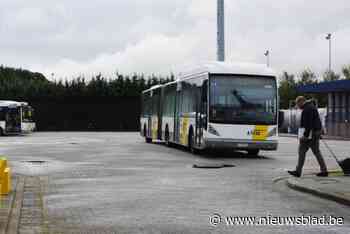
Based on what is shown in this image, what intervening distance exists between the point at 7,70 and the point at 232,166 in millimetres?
109517

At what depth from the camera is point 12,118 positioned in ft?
177

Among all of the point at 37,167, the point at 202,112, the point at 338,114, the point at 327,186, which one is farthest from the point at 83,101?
the point at 327,186

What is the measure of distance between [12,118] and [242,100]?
33640 mm

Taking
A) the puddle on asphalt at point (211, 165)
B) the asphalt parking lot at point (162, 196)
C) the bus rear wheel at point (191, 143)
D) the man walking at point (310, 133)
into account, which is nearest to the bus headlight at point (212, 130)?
the asphalt parking lot at point (162, 196)

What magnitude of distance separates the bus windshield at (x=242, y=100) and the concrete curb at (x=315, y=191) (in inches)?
328

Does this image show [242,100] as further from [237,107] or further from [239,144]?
[239,144]

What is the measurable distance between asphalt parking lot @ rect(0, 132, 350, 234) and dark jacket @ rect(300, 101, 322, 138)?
138cm

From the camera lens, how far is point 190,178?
53.2ft

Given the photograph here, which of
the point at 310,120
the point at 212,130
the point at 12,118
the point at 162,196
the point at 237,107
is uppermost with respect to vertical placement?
the point at 237,107

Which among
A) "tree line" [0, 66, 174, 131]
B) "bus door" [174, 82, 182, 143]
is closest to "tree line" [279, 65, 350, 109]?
"tree line" [0, 66, 174, 131]

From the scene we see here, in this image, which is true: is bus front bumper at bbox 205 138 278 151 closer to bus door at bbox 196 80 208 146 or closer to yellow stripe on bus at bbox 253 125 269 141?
yellow stripe on bus at bbox 253 125 269 141

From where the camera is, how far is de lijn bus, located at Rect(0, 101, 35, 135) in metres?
53.4

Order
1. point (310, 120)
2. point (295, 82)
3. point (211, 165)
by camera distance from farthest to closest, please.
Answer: point (295, 82) < point (211, 165) < point (310, 120)

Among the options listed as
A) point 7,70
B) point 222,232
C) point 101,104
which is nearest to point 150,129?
point 222,232
